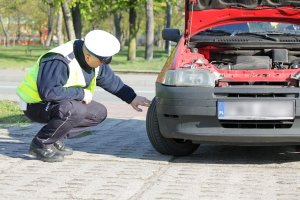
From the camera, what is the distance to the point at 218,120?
18.3 feet

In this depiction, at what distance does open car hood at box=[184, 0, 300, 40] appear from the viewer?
6.83m

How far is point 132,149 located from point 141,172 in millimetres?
1186

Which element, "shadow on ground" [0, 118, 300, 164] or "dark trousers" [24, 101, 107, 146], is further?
"shadow on ground" [0, 118, 300, 164]

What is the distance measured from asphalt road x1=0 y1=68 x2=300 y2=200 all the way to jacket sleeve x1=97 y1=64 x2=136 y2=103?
1.94 ft

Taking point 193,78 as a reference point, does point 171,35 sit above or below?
above

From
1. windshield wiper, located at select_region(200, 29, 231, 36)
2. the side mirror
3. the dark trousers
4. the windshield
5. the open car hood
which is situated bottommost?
the dark trousers

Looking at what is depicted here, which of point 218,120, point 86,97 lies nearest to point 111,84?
point 86,97

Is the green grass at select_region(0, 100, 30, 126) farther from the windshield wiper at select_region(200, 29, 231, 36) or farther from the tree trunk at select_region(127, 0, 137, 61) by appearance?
the tree trunk at select_region(127, 0, 137, 61)

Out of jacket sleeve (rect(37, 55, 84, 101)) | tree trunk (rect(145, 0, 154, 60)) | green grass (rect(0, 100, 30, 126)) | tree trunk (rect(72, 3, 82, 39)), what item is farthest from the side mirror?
tree trunk (rect(72, 3, 82, 39))

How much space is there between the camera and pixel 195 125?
5.68 meters

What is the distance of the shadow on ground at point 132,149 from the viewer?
20.5ft

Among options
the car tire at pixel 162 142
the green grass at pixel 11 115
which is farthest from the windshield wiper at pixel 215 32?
the green grass at pixel 11 115

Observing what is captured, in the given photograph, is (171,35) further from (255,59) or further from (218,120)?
(218,120)

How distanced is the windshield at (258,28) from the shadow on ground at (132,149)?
1.27 metres
